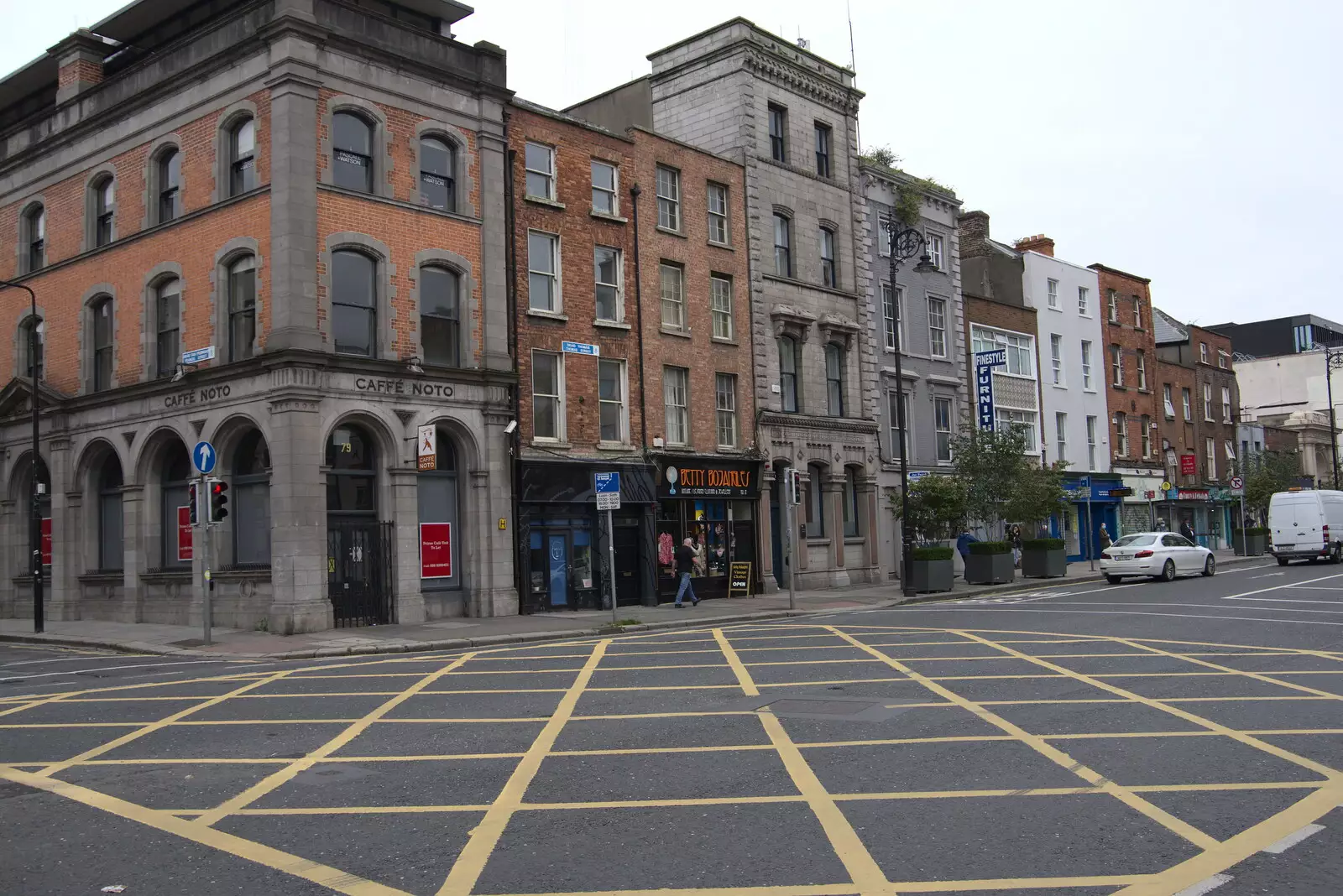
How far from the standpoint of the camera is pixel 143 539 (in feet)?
85.3

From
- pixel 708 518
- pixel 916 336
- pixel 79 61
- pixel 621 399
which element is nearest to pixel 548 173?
pixel 621 399

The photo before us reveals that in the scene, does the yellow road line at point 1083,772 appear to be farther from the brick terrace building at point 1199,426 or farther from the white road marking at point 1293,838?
the brick terrace building at point 1199,426

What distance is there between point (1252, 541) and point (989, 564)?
91.8ft

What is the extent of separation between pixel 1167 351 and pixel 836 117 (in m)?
33.5

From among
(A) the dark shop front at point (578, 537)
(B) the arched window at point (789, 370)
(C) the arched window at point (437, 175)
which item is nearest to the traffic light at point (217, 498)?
(A) the dark shop front at point (578, 537)

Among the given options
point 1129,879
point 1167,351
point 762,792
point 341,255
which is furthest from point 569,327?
point 1167,351

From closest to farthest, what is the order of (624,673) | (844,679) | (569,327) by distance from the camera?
(844,679), (624,673), (569,327)

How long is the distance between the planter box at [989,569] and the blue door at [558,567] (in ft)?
44.1

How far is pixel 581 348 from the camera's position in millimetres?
28531

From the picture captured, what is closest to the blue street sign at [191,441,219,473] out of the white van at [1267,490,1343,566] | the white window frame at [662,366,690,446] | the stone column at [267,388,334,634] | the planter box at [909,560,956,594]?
the stone column at [267,388,334,634]

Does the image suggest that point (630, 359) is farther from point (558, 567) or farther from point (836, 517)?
point (836, 517)

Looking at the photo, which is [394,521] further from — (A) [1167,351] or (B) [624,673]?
(A) [1167,351]

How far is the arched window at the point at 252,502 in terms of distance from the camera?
23766 millimetres

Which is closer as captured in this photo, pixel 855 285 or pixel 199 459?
pixel 199 459
